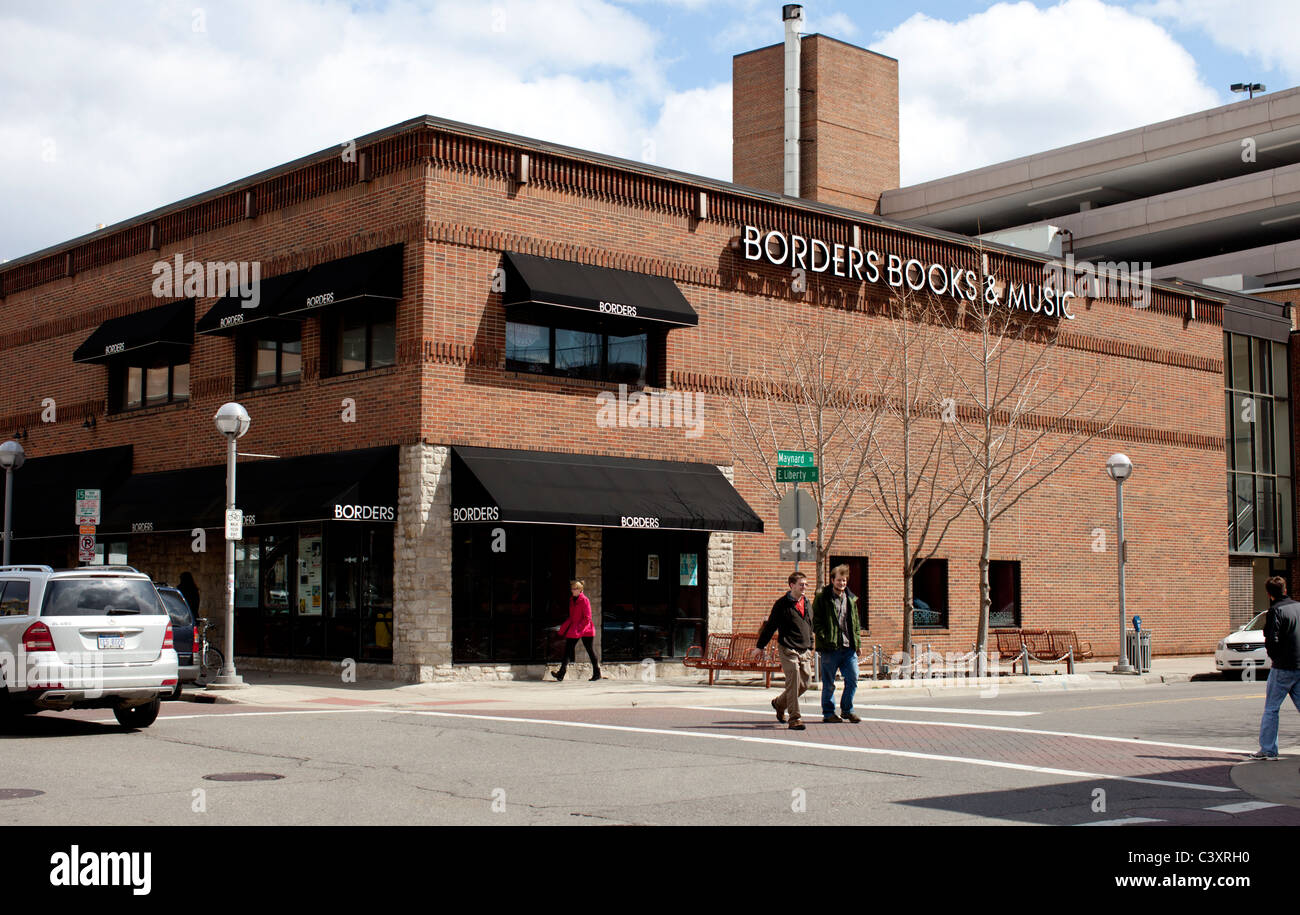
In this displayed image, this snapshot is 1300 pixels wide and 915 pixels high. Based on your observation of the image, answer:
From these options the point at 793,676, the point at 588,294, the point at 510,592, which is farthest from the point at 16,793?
the point at 588,294

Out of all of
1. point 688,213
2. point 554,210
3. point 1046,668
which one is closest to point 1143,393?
point 1046,668

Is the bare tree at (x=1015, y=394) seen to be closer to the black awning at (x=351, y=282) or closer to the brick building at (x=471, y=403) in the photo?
the brick building at (x=471, y=403)

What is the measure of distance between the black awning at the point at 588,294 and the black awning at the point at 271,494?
11.4 feet

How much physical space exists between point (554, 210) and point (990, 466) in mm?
9520

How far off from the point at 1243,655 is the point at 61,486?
82.9 ft

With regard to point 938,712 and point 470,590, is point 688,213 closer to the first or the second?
Answer: point 470,590

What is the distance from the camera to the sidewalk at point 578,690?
19922 millimetres

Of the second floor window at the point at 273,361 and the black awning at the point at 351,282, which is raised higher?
the black awning at the point at 351,282

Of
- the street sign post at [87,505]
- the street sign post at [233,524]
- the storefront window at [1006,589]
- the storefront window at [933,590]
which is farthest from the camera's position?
the storefront window at [1006,589]

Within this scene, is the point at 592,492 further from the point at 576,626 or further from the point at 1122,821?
the point at 1122,821

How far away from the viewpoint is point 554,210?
2444 cm

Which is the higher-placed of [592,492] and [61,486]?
[61,486]

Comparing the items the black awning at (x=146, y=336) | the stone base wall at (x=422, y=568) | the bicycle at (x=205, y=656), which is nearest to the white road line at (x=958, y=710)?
the stone base wall at (x=422, y=568)

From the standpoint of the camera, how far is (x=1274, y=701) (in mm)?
13461
